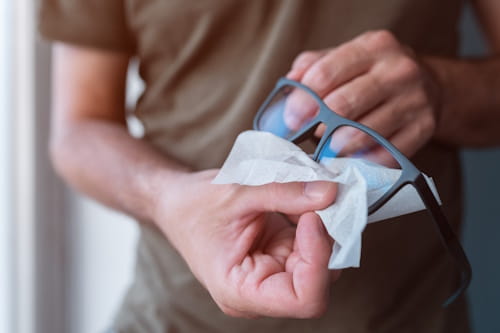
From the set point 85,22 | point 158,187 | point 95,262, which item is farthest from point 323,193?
point 95,262

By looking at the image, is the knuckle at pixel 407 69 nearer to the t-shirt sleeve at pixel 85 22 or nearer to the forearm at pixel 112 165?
the forearm at pixel 112 165

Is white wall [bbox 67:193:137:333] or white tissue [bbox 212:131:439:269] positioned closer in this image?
white tissue [bbox 212:131:439:269]

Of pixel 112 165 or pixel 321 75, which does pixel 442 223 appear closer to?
pixel 321 75

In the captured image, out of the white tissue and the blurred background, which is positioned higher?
the white tissue

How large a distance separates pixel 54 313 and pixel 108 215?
0.76ft

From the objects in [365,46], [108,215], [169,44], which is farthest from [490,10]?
[108,215]

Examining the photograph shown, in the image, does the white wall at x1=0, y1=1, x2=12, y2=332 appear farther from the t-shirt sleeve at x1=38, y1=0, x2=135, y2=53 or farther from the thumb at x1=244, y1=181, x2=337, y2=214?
the thumb at x1=244, y1=181, x2=337, y2=214

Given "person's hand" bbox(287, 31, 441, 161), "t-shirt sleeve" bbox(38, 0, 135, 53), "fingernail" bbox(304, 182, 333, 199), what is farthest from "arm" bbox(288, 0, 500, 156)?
"t-shirt sleeve" bbox(38, 0, 135, 53)

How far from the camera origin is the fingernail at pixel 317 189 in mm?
331

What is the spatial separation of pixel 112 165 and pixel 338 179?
352 mm

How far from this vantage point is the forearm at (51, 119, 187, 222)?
544 millimetres

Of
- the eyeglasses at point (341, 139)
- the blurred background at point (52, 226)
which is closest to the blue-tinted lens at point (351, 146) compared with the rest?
the eyeglasses at point (341, 139)

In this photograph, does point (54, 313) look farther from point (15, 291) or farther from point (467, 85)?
point (467, 85)

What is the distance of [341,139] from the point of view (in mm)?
404
